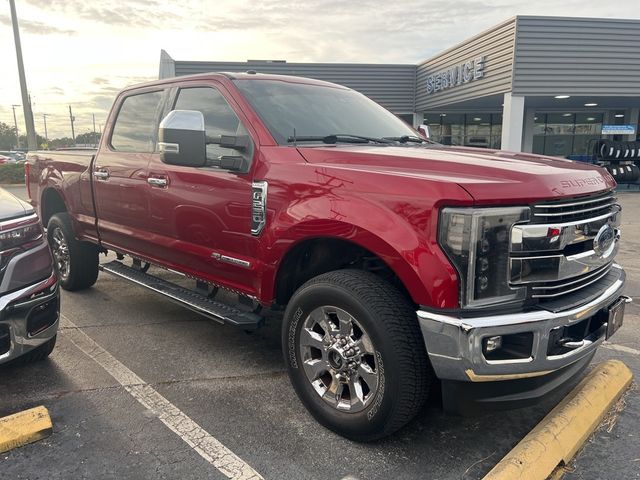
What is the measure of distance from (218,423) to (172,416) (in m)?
0.29

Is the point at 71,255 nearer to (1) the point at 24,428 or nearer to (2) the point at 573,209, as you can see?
(1) the point at 24,428

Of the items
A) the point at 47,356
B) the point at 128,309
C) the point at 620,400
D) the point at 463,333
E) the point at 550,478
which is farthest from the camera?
the point at 128,309

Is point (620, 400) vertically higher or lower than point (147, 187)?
lower

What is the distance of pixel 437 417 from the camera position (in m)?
3.04

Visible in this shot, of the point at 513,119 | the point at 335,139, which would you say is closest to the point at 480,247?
the point at 335,139

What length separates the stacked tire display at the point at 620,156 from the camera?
1755cm

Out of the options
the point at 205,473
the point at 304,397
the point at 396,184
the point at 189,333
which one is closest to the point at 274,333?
the point at 189,333

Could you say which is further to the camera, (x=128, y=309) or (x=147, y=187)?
(x=128, y=309)

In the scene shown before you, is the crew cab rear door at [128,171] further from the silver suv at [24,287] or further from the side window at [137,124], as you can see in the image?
the silver suv at [24,287]

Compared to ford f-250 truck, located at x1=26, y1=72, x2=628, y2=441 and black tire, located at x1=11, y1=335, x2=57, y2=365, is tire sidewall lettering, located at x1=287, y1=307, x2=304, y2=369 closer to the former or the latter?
ford f-250 truck, located at x1=26, y1=72, x2=628, y2=441

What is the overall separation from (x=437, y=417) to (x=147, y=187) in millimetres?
2637

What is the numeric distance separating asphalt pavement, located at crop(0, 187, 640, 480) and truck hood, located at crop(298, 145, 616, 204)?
4.38ft

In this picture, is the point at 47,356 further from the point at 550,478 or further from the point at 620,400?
the point at 620,400

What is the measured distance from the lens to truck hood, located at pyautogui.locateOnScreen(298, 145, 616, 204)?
229 centimetres
